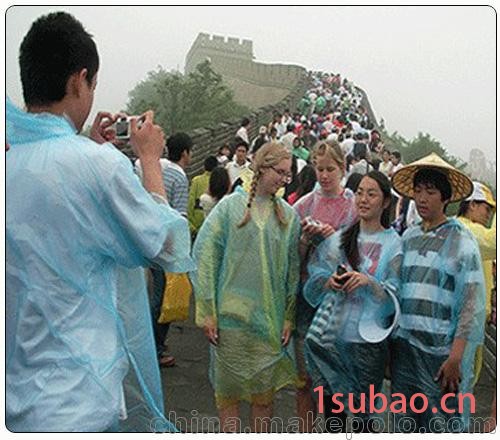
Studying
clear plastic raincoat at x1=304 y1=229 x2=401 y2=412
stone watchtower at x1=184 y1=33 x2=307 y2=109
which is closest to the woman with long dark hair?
clear plastic raincoat at x1=304 y1=229 x2=401 y2=412

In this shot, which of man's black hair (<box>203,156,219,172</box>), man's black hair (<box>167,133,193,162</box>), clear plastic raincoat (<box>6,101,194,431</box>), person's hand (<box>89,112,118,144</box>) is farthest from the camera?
man's black hair (<box>203,156,219,172</box>)

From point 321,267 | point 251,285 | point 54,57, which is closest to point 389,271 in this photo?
point 321,267

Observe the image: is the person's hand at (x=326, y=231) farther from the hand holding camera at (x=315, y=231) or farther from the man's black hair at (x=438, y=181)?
the man's black hair at (x=438, y=181)

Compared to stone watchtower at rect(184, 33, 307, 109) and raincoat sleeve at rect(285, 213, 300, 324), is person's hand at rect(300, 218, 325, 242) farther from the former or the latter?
stone watchtower at rect(184, 33, 307, 109)

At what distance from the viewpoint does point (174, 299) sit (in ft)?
10.5

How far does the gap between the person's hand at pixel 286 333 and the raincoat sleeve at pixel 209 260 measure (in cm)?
24

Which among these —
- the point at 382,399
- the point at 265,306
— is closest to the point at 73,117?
the point at 265,306

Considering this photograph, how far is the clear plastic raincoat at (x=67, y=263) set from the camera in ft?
4.69

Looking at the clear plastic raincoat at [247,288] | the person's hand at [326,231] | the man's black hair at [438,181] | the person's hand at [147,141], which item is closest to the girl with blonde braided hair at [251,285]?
the clear plastic raincoat at [247,288]

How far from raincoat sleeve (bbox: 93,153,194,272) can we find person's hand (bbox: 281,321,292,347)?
3.45 ft

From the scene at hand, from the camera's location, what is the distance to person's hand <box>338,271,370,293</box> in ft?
7.61

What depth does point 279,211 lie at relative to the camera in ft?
8.28

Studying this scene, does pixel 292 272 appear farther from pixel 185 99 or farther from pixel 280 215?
pixel 185 99

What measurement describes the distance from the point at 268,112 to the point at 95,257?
132cm
